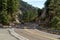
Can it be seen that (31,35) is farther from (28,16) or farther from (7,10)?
(28,16)

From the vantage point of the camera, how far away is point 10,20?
77.6m

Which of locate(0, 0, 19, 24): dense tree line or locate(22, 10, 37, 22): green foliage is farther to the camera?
locate(22, 10, 37, 22): green foliage

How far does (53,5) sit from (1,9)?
1651 centimetres

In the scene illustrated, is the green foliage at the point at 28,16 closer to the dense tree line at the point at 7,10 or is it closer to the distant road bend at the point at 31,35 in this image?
the dense tree line at the point at 7,10

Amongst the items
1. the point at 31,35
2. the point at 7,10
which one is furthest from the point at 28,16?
the point at 31,35

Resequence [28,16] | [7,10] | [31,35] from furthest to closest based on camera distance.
A: 1. [28,16]
2. [7,10]
3. [31,35]

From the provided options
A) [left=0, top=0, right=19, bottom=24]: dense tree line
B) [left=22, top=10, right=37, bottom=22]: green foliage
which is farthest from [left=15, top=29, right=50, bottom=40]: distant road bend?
[left=22, top=10, right=37, bottom=22]: green foliage

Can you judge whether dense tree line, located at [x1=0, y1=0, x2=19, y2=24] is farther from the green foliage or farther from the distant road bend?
the green foliage

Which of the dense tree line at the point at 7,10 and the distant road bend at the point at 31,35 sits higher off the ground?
the distant road bend at the point at 31,35

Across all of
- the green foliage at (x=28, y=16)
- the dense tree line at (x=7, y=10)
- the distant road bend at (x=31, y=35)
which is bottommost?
the green foliage at (x=28, y=16)

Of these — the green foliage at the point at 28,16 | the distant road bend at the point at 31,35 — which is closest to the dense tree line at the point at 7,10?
the distant road bend at the point at 31,35

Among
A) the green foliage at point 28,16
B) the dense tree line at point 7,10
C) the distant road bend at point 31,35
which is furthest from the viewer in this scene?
the green foliage at point 28,16

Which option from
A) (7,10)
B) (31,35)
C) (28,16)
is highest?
(31,35)

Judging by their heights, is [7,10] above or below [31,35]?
below
